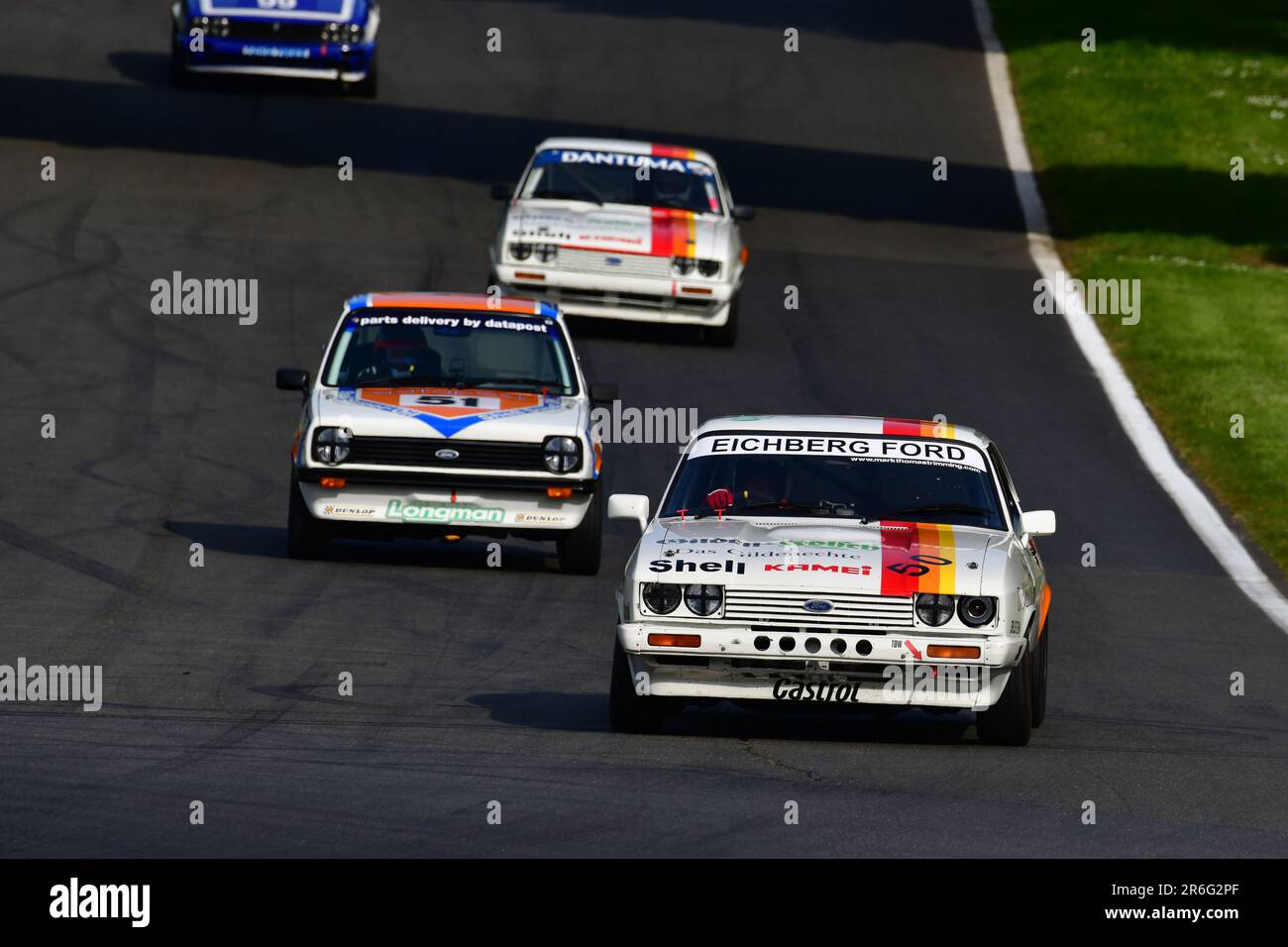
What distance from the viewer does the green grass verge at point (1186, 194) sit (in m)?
21.9

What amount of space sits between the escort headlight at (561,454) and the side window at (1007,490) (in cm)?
409

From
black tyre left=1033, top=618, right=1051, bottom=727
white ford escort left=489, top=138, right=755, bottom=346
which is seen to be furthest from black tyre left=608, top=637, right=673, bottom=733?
white ford escort left=489, top=138, right=755, bottom=346

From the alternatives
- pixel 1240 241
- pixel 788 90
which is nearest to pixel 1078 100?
pixel 788 90

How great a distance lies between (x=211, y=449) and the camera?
752 inches

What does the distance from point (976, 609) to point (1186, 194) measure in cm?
2209

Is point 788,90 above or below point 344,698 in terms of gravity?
above

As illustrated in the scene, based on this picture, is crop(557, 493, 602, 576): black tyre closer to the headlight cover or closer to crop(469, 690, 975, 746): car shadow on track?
crop(469, 690, 975, 746): car shadow on track

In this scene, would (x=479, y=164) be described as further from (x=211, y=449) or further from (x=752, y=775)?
(x=752, y=775)

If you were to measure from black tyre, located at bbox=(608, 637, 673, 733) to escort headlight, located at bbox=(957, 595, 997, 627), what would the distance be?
1306 millimetres

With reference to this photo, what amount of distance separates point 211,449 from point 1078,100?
1955 cm

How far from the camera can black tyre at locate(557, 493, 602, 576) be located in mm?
15695

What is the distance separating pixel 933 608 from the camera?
10.3 m

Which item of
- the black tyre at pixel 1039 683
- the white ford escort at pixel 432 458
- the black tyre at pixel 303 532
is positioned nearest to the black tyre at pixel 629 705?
the black tyre at pixel 1039 683

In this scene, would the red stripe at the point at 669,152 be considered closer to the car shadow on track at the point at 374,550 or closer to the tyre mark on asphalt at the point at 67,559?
the car shadow on track at the point at 374,550
